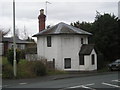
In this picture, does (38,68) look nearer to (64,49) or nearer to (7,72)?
(7,72)

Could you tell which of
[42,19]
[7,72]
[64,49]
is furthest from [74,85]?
[42,19]

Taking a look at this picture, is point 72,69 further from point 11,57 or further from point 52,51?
point 11,57

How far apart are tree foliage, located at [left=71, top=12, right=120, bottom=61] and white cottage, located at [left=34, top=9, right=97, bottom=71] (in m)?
6.95

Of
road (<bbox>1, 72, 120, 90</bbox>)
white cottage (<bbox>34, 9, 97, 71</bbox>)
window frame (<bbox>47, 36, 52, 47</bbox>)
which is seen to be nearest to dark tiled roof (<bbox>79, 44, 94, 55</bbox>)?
white cottage (<bbox>34, 9, 97, 71</bbox>)

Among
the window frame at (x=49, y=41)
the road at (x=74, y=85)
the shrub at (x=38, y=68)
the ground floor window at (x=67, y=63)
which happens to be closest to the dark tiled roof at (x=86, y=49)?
the ground floor window at (x=67, y=63)

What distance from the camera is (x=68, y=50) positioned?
40.4m

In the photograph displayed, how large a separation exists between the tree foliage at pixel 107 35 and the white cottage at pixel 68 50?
22.8ft

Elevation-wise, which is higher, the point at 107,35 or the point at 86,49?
the point at 107,35

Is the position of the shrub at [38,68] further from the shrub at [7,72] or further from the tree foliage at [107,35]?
the tree foliage at [107,35]

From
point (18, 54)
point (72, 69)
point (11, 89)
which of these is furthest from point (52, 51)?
point (11, 89)

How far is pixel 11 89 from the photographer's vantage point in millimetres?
Answer: 17797

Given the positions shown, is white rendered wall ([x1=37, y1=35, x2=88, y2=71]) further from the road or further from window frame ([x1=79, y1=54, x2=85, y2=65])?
the road

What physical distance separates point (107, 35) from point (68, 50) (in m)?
9.96

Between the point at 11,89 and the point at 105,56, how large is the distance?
3401 cm
